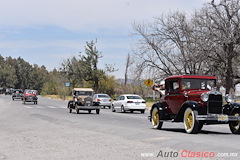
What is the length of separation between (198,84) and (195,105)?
150 cm

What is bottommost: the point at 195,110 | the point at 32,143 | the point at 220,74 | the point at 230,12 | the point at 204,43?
the point at 32,143

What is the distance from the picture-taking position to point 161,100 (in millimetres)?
17141

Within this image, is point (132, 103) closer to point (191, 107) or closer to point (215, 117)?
point (191, 107)

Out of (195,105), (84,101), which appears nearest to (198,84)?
(195,105)

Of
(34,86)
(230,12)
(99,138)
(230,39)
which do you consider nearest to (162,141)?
(99,138)

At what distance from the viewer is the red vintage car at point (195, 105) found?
14562 mm

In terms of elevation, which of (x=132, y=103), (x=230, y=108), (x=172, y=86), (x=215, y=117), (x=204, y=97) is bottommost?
(x=215, y=117)

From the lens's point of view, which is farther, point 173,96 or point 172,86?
point 172,86

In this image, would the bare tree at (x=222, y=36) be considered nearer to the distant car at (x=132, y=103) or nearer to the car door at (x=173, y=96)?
the distant car at (x=132, y=103)

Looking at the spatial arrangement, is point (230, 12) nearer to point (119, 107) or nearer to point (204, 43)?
point (204, 43)

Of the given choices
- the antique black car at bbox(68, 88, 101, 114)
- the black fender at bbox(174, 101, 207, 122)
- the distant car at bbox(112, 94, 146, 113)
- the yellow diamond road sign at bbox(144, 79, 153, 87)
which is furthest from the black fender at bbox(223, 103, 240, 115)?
the yellow diamond road sign at bbox(144, 79, 153, 87)

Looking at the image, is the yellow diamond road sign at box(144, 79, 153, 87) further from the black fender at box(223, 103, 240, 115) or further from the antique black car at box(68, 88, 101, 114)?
the black fender at box(223, 103, 240, 115)

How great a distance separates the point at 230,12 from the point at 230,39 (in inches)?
137

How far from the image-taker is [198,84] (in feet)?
52.1
